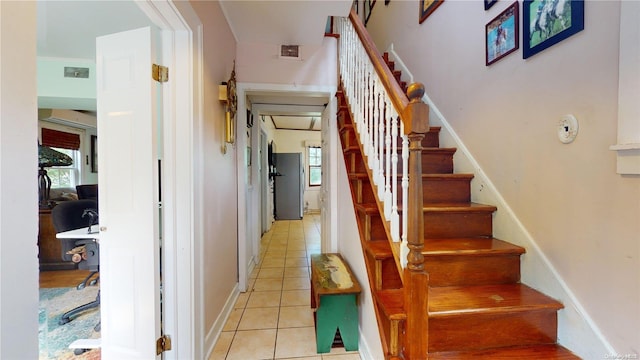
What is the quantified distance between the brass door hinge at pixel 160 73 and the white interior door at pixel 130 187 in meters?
0.03

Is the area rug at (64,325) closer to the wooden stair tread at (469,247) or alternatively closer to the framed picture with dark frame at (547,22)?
the wooden stair tread at (469,247)

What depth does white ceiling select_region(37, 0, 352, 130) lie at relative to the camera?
1817mm

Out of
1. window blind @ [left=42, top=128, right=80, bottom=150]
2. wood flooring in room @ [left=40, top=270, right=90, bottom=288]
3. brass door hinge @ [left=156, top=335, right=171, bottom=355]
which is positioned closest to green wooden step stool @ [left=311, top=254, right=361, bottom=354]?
brass door hinge @ [left=156, top=335, right=171, bottom=355]

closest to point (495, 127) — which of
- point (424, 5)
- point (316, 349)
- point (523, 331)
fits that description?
point (523, 331)

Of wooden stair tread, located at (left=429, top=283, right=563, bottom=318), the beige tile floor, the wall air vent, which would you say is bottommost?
the beige tile floor

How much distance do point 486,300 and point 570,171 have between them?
74cm

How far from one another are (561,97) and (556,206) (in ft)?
1.80

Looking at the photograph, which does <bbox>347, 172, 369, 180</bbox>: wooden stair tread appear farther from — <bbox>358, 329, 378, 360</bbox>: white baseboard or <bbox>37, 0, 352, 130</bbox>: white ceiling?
<bbox>37, 0, 352, 130</bbox>: white ceiling

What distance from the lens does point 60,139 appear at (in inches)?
160

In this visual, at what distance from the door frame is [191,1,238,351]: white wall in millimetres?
138

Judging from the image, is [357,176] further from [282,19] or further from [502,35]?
[282,19]

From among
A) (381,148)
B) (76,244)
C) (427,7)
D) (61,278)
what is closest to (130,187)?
(381,148)

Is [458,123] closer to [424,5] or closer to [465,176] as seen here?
[465,176]

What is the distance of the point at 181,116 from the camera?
1424 millimetres
